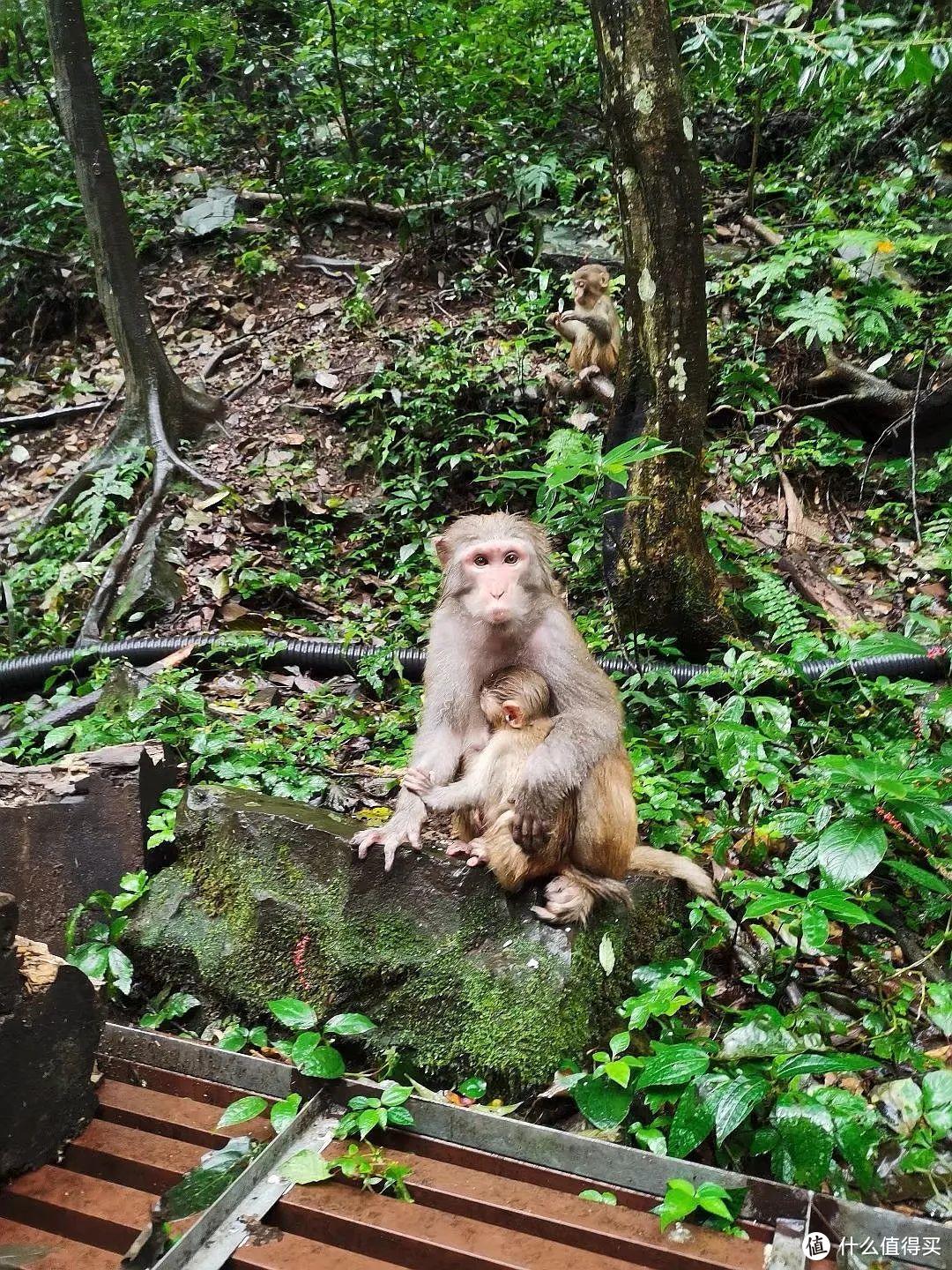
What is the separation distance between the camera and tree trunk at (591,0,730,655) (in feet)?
18.4

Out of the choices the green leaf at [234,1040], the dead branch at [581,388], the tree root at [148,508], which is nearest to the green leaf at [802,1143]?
the green leaf at [234,1040]

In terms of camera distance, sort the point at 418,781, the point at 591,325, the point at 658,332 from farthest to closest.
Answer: the point at 591,325 → the point at 658,332 → the point at 418,781

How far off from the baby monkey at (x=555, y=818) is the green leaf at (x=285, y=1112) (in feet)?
3.34

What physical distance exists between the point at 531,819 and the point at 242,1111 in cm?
132

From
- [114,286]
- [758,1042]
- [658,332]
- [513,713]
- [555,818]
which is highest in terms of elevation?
[114,286]

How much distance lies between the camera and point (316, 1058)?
3.19 metres

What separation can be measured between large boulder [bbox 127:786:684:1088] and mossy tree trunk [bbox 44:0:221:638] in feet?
15.9

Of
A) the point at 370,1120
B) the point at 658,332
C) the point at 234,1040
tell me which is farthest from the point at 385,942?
the point at 658,332

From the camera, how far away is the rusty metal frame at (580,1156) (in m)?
2.50

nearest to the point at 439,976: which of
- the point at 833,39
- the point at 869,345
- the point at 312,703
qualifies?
the point at 312,703

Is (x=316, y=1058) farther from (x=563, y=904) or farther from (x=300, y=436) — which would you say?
(x=300, y=436)

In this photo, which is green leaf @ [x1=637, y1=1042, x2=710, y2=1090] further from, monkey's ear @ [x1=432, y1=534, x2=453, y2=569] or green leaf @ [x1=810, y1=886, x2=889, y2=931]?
monkey's ear @ [x1=432, y1=534, x2=453, y2=569]

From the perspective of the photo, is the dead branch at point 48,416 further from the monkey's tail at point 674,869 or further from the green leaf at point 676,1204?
the green leaf at point 676,1204

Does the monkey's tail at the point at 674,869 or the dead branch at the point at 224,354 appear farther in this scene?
the dead branch at the point at 224,354
